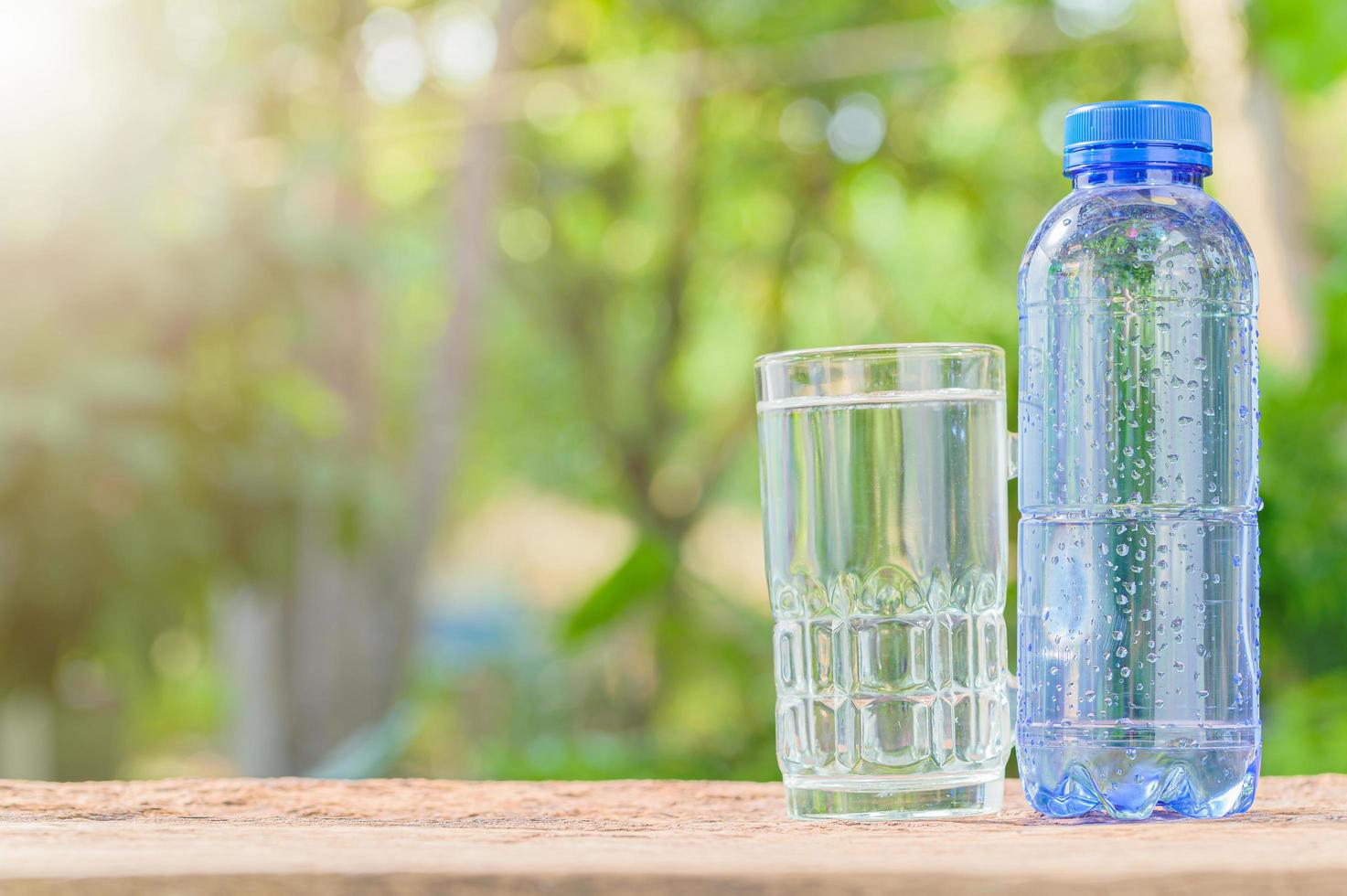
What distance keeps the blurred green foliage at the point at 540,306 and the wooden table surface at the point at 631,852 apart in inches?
108

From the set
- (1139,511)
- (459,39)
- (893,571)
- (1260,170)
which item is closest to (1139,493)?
(1139,511)

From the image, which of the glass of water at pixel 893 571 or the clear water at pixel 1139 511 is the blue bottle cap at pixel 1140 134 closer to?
the clear water at pixel 1139 511

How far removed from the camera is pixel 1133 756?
1.17 meters

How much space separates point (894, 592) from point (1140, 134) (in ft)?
1.21

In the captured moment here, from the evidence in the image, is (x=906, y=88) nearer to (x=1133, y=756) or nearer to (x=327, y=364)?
(x=327, y=364)

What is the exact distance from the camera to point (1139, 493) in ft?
3.83

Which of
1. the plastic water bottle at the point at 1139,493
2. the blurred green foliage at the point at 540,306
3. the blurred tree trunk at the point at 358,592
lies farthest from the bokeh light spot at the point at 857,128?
the plastic water bottle at the point at 1139,493

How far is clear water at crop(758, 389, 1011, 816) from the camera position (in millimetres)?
1137

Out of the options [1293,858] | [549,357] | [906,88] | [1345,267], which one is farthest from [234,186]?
[549,357]

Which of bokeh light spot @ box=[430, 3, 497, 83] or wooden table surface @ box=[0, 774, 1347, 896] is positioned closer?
wooden table surface @ box=[0, 774, 1347, 896]

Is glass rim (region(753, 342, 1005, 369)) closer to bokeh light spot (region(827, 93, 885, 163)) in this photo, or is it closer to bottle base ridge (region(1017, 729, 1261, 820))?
bottle base ridge (region(1017, 729, 1261, 820))

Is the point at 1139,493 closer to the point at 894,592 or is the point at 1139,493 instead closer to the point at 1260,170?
the point at 894,592

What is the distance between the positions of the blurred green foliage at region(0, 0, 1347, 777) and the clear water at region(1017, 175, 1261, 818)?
2634 mm

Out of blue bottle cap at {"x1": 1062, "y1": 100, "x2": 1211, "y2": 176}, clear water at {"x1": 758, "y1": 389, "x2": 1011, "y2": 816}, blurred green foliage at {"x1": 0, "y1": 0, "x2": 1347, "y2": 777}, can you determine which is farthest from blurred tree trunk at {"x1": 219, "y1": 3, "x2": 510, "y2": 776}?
blue bottle cap at {"x1": 1062, "y1": 100, "x2": 1211, "y2": 176}
